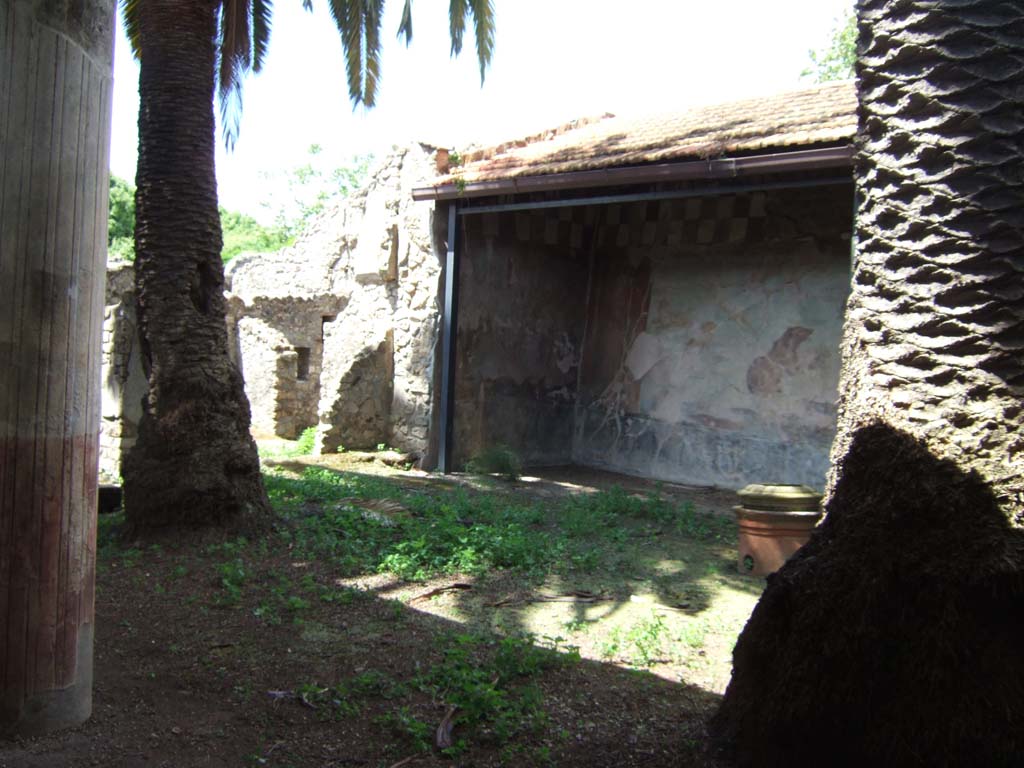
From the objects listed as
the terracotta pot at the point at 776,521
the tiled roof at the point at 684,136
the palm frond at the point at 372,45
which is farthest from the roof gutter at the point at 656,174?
the terracotta pot at the point at 776,521

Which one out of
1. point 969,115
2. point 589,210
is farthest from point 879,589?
point 589,210

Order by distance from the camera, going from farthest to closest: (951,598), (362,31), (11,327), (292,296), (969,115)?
(292,296), (362,31), (11,327), (969,115), (951,598)

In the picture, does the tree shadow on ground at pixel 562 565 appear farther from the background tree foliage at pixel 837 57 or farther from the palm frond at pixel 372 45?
the background tree foliage at pixel 837 57

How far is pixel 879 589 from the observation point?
224 centimetres

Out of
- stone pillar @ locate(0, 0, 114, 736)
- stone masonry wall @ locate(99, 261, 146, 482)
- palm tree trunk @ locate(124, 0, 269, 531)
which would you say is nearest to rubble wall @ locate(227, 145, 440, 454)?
stone masonry wall @ locate(99, 261, 146, 482)

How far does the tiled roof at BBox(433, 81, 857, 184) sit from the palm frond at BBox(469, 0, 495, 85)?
3.90ft

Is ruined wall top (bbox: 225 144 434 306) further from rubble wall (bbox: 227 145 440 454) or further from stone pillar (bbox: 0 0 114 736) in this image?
stone pillar (bbox: 0 0 114 736)

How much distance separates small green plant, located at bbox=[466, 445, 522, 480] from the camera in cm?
1021

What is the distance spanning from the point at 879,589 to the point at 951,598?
0.17 m

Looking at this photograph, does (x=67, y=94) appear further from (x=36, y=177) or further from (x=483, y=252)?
(x=483, y=252)

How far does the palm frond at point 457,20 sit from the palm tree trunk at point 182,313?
3339 mm

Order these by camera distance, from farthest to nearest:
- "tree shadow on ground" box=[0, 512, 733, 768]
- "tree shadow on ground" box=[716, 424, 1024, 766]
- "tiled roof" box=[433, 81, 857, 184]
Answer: "tiled roof" box=[433, 81, 857, 184] → "tree shadow on ground" box=[0, 512, 733, 768] → "tree shadow on ground" box=[716, 424, 1024, 766]

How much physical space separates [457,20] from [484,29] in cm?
29

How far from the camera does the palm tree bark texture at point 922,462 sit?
2.10 metres
